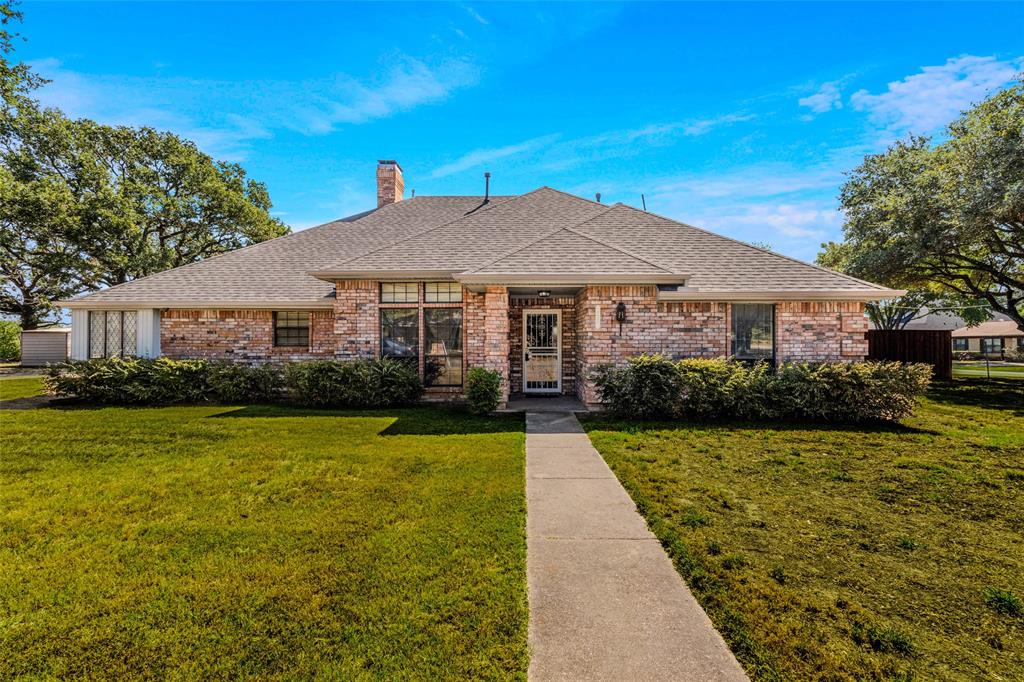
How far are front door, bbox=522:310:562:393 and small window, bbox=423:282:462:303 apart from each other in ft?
6.46

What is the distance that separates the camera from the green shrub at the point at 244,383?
1035cm

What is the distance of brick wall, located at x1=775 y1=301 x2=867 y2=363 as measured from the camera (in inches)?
393

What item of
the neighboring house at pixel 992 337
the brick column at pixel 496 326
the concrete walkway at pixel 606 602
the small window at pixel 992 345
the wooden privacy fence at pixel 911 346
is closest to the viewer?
the concrete walkway at pixel 606 602

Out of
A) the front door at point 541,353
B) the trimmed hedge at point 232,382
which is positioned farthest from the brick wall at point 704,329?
the trimmed hedge at point 232,382

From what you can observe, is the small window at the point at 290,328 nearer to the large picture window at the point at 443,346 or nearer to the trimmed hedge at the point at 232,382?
the trimmed hedge at the point at 232,382

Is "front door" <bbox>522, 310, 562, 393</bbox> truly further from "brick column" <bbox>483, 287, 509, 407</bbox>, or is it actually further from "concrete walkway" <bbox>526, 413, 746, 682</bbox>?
"concrete walkway" <bbox>526, 413, 746, 682</bbox>

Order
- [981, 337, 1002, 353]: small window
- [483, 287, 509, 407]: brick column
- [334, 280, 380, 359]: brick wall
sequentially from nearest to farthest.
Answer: [483, 287, 509, 407]: brick column → [334, 280, 380, 359]: brick wall → [981, 337, 1002, 353]: small window

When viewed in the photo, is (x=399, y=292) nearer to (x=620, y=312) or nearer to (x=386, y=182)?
(x=620, y=312)

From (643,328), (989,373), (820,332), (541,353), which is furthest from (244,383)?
(989,373)

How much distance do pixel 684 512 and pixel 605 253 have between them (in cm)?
675

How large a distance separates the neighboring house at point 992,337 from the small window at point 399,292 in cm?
5334

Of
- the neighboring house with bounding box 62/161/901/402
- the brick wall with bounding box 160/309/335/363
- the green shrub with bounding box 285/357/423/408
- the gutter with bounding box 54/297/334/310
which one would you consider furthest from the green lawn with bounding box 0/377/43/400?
the green shrub with bounding box 285/357/423/408

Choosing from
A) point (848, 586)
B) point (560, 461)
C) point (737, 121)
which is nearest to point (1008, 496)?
point (848, 586)

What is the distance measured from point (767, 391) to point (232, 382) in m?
11.6
